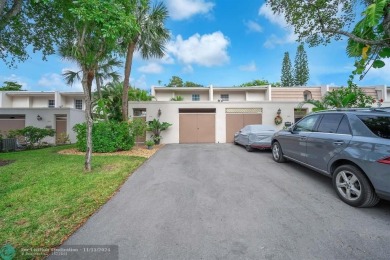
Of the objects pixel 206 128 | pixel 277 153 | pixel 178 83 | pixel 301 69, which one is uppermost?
pixel 301 69

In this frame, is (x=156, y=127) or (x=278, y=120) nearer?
(x=156, y=127)

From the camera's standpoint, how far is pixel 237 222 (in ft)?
9.98

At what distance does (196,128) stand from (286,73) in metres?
28.8

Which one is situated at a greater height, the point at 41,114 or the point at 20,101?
the point at 20,101

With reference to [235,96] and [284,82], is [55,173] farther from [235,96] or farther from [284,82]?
[284,82]

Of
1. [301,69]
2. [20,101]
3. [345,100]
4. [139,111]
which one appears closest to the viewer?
[345,100]

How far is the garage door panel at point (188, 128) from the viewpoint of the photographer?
1441 centimetres

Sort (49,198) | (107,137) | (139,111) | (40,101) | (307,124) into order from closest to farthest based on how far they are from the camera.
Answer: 1. (49,198)
2. (307,124)
3. (107,137)
4. (139,111)
5. (40,101)

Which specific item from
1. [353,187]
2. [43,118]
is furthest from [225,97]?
[353,187]

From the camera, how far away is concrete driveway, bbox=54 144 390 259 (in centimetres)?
241

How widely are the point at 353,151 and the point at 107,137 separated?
9.82 metres

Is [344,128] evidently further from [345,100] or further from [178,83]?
[178,83]

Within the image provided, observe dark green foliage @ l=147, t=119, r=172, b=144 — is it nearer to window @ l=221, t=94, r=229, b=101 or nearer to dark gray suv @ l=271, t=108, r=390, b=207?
dark gray suv @ l=271, t=108, r=390, b=207

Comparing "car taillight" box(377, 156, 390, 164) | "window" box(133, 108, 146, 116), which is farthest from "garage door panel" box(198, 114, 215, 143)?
"car taillight" box(377, 156, 390, 164)
